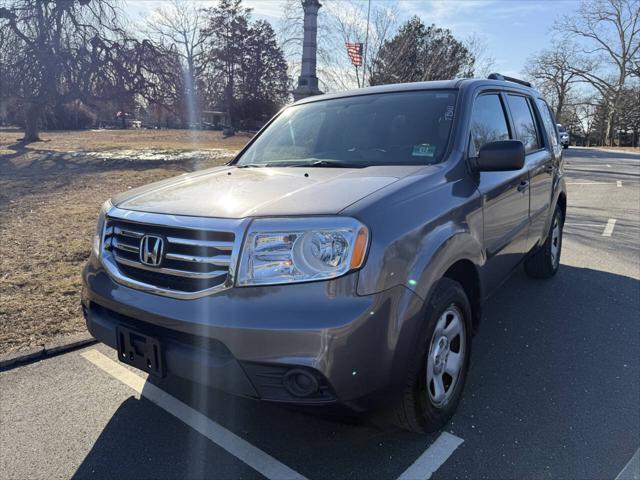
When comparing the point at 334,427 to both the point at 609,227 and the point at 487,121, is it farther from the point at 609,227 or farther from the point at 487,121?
the point at 609,227

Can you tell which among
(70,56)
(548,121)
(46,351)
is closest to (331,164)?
(46,351)

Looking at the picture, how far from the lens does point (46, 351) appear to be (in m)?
3.61

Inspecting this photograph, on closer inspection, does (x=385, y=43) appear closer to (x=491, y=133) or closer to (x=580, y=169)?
(x=580, y=169)

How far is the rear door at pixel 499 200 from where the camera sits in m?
3.13

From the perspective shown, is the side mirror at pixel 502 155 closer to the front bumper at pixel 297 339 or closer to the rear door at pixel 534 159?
the front bumper at pixel 297 339

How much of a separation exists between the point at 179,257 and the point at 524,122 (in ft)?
10.9

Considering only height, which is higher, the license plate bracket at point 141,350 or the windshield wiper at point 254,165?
the windshield wiper at point 254,165

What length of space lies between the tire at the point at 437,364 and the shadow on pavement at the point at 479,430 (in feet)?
0.59

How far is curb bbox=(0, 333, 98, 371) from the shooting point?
11.3 ft

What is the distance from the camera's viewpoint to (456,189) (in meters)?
2.77

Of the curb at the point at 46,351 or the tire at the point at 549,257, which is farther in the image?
the tire at the point at 549,257

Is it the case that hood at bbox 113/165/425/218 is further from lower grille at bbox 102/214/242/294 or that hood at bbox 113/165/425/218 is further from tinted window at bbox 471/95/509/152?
tinted window at bbox 471/95/509/152

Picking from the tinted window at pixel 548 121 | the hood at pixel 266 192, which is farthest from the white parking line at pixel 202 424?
the tinted window at pixel 548 121

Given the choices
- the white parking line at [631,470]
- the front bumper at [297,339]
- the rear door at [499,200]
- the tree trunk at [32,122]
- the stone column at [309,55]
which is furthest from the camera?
the tree trunk at [32,122]
